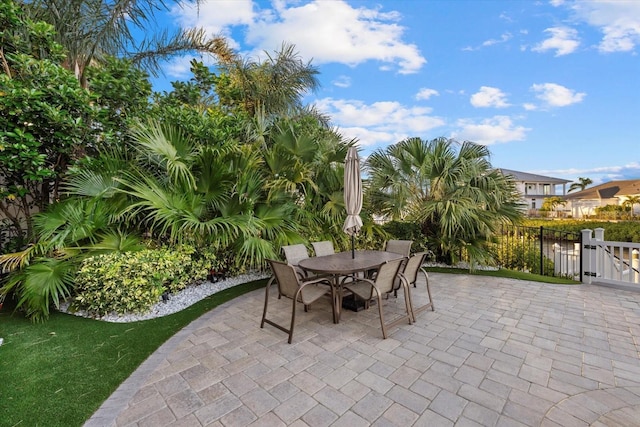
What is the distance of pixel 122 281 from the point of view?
360cm

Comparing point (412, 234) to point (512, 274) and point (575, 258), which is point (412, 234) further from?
point (575, 258)

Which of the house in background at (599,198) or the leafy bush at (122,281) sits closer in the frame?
the leafy bush at (122,281)

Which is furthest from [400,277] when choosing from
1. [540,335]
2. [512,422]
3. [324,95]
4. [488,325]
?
[324,95]

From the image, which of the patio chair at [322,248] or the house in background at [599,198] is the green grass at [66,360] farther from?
the house in background at [599,198]

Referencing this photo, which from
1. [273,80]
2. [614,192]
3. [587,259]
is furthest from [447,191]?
[614,192]

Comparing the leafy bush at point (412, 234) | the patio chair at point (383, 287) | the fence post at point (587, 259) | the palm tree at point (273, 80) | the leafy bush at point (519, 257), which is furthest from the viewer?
the palm tree at point (273, 80)

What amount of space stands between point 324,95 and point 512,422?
36.4 ft

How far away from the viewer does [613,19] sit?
579 centimetres

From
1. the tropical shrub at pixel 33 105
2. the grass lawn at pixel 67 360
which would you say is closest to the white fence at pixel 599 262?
the grass lawn at pixel 67 360

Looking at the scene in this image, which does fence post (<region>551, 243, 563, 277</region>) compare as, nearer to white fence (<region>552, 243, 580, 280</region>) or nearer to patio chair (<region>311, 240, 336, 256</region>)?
white fence (<region>552, 243, 580, 280</region>)

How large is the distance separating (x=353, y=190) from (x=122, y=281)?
335cm

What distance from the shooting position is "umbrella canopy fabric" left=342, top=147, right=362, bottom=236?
4.22m

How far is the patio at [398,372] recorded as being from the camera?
76.1 inches

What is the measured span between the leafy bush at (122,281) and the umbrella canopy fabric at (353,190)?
2.71 meters
